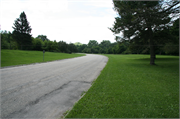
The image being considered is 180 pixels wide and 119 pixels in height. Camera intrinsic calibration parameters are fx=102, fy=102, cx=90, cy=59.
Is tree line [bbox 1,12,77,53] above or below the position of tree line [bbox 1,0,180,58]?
above

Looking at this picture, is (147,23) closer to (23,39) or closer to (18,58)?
(18,58)

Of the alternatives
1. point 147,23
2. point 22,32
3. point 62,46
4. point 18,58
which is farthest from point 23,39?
point 147,23

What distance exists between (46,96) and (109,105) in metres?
2.27

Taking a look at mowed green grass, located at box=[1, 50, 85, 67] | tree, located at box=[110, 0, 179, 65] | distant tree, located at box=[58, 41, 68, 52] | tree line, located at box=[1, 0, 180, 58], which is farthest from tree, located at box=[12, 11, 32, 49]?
tree, located at box=[110, 0, 179, 65]

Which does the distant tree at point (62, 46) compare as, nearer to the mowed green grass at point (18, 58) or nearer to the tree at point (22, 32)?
the tree at point (22, 32)

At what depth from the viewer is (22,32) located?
46375 millimetres

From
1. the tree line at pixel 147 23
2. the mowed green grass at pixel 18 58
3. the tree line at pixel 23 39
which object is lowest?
the mowed green grass at pixel 18 58

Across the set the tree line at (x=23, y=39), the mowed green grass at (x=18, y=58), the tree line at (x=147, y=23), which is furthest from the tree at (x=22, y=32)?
the tree line at (x=147, y=23)

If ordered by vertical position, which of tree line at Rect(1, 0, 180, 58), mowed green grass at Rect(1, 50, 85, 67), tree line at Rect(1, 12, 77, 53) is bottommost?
mowed green grass at Rect(1, 50, 85, 67)

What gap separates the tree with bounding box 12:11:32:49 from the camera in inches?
1712

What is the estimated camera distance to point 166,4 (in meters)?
7.84

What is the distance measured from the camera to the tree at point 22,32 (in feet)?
143

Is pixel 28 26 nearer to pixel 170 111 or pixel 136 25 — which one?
pixel 136 25

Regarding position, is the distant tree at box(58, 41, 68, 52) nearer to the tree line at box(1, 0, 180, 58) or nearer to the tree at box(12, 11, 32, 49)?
the tree at box(12, 11, 32, 49)
